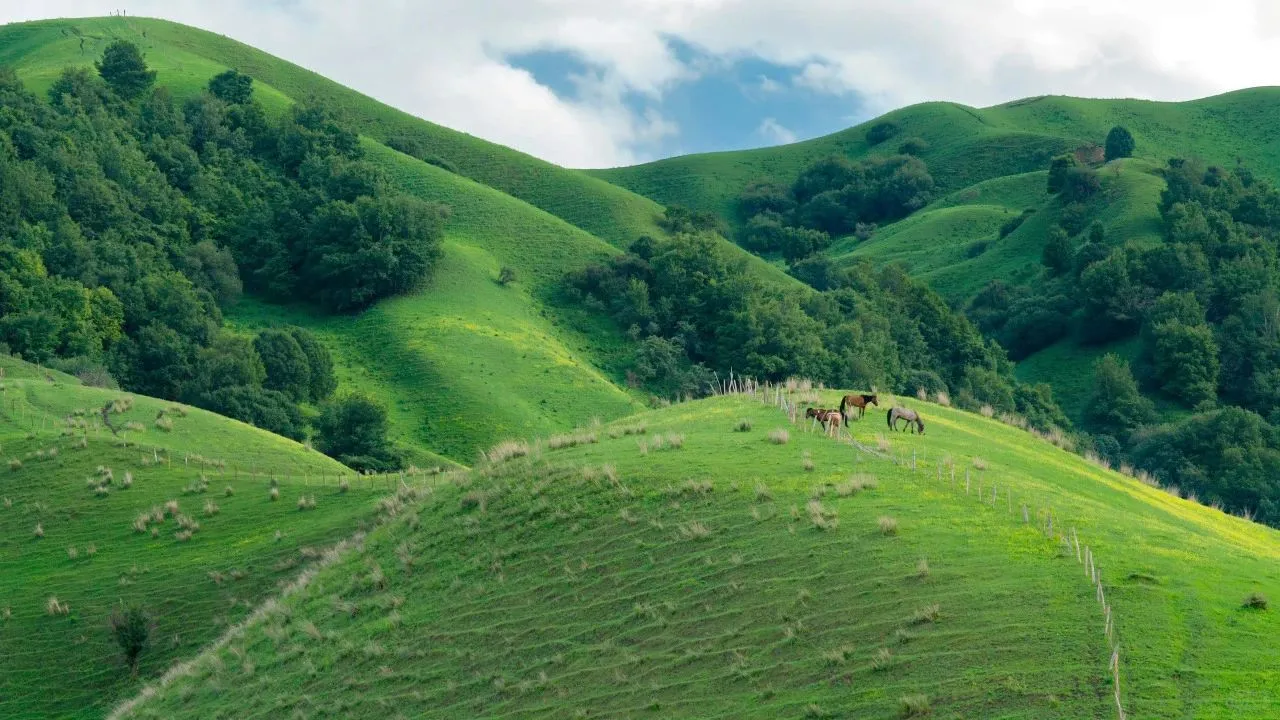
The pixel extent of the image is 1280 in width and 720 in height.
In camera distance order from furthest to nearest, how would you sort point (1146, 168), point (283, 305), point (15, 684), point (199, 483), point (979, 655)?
point (1146, 168) → point (283, 305) → point (199, 483) → point (15, 684) → point (979, 655)

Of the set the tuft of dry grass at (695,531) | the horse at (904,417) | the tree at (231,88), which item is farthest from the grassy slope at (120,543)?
the tree at (231,88)

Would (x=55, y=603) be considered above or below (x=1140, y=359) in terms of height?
below

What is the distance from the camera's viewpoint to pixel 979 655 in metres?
18.4

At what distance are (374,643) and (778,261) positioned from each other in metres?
156

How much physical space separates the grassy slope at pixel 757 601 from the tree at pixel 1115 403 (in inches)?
2853

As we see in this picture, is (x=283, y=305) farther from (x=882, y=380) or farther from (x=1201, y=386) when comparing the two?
(x=1201, y=386)

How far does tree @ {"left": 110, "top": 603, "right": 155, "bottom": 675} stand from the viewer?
109 feet

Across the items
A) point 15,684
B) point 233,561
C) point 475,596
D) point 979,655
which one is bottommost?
point 15,684

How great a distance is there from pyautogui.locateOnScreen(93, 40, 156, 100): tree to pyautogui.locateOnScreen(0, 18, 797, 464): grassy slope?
4474mm

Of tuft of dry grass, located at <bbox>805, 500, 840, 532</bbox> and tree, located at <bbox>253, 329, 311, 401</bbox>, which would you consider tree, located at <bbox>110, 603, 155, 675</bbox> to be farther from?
tree, located at <bbox>253, 329, 311, 401</bbox>

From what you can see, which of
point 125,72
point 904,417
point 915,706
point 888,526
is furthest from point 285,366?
point 915,706

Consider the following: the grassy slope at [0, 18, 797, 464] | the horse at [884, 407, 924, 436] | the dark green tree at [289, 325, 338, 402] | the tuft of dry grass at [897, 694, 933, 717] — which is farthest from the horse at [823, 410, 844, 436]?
the dark green tree at [289, 325, 338, 402]

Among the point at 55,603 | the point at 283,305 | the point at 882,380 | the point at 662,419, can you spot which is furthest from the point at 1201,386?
the point at 55,603

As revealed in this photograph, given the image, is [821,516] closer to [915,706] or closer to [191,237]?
[915,706]
